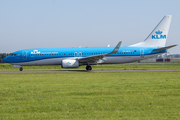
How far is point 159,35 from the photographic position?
125 ft

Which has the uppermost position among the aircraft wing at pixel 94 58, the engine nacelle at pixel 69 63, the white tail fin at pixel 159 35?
the white tail fin at pixel 159 35

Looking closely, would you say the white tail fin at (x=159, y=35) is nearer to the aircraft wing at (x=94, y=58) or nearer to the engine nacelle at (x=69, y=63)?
the aircraft wing at (x=94, y=58)

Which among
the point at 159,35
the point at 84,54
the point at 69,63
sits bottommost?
the point at 69,63

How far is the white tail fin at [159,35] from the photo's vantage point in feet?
124

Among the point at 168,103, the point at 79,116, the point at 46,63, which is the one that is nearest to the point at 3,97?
the point at 79,116

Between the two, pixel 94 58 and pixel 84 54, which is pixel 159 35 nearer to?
pixel 94 58

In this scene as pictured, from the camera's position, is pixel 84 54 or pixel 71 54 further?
pixel 84 54

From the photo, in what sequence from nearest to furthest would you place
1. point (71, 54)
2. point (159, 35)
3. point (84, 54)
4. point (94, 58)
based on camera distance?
point (94, 58) → point (71, 54) → point (84, 54) → point (159, 35)

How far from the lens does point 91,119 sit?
25.8 feet

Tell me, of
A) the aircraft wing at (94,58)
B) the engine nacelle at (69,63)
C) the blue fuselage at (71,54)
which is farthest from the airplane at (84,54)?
the engine nacelle at (69,63)

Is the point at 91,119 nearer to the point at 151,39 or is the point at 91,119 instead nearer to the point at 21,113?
the point at 21,113

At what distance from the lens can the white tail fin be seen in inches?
1490

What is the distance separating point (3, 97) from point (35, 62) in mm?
24981

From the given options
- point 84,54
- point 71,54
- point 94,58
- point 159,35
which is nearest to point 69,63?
point 71,54
